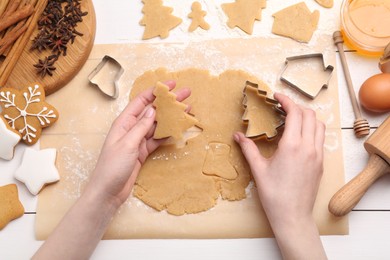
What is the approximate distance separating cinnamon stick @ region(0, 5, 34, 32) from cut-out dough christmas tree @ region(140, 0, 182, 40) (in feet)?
1.06

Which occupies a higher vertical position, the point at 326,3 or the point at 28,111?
the point at 326,3

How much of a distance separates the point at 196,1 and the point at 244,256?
74 centimetres

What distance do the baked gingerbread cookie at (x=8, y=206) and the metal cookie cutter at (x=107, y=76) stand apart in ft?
1.25

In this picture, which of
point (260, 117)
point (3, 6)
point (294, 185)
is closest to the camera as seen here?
point (294, 185)

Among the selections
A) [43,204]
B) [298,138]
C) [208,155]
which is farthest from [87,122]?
[298,138]

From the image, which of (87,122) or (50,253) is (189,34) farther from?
(50,253)

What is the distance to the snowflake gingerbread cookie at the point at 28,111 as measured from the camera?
125 centimetres

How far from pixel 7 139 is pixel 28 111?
0.31 feet

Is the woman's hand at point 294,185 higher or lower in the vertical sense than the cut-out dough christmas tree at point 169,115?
lower

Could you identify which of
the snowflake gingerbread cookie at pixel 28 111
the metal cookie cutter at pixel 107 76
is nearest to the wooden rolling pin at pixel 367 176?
the metal cookie cutter at pixel 107 76

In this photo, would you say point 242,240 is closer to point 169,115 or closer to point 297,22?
point 169,115

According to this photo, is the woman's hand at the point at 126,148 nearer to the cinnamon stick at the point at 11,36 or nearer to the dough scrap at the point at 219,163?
the dough scrap at the point at 219,163

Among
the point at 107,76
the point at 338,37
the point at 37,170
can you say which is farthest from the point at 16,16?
the point at 338,37

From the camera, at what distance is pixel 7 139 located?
4.04 ft
